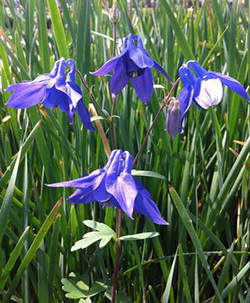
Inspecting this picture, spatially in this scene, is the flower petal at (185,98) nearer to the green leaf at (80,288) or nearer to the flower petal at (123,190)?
the flower petal at (123,190)

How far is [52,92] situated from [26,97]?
49mm

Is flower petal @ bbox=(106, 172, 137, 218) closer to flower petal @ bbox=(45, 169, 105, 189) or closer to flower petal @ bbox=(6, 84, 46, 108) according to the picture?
flower petal @ bbox=(45, 169, 105, 189)

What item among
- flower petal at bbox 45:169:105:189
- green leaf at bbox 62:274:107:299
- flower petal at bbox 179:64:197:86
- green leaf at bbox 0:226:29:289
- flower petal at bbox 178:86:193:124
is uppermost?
flower petal at bbox 179:64:197:86

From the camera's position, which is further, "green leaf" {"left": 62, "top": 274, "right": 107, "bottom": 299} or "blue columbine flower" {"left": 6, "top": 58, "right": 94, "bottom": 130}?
"green leaf" {"left": 62, "top": 274, "right": 107, "bottom": 299}

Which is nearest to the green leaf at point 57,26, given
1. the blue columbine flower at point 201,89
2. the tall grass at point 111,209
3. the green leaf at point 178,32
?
the tall grass at point 111,209

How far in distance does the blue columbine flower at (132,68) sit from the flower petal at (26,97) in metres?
0.11

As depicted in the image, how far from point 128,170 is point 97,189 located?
0.06 m

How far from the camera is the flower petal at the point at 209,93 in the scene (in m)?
0.74

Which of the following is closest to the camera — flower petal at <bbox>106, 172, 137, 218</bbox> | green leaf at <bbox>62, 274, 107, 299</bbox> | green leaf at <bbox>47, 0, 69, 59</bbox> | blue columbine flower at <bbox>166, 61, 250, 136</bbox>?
flower petal at <bbox>106, 172, 137, 218</bbox>

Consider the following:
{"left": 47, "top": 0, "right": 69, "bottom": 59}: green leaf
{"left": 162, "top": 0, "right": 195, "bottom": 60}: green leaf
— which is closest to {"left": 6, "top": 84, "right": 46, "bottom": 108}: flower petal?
{"left": 47, "top": 0, "right": 69, "bottom": 59}: green leaf

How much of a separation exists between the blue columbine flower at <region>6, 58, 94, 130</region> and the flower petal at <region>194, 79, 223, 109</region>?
21 cm

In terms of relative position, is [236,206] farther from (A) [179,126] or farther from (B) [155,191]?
(A) [179,126]

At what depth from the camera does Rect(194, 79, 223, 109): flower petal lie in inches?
29.0

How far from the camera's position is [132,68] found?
0.80 m
